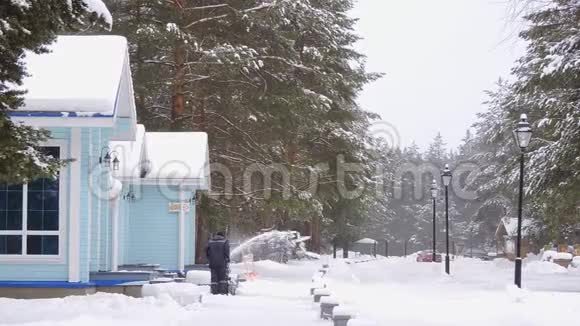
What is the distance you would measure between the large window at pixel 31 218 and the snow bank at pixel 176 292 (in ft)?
6.10

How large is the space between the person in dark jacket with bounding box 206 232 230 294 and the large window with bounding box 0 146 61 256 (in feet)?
14.3

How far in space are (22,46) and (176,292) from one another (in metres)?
7.52

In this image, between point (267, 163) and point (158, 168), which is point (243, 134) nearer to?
point (267, 163)

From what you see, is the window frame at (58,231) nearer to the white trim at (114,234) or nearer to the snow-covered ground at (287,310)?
the snow-covered ground at (287,310)

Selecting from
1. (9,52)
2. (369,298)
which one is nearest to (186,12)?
(369,298)

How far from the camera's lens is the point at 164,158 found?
25.0 metres

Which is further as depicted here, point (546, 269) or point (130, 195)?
point (546, 269)

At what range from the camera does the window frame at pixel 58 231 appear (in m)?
15.8

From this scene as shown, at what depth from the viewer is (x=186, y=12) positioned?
107 feet

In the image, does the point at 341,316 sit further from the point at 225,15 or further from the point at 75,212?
the point at 225,15

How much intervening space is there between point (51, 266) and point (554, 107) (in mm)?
16337

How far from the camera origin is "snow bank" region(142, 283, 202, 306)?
15617 mm
